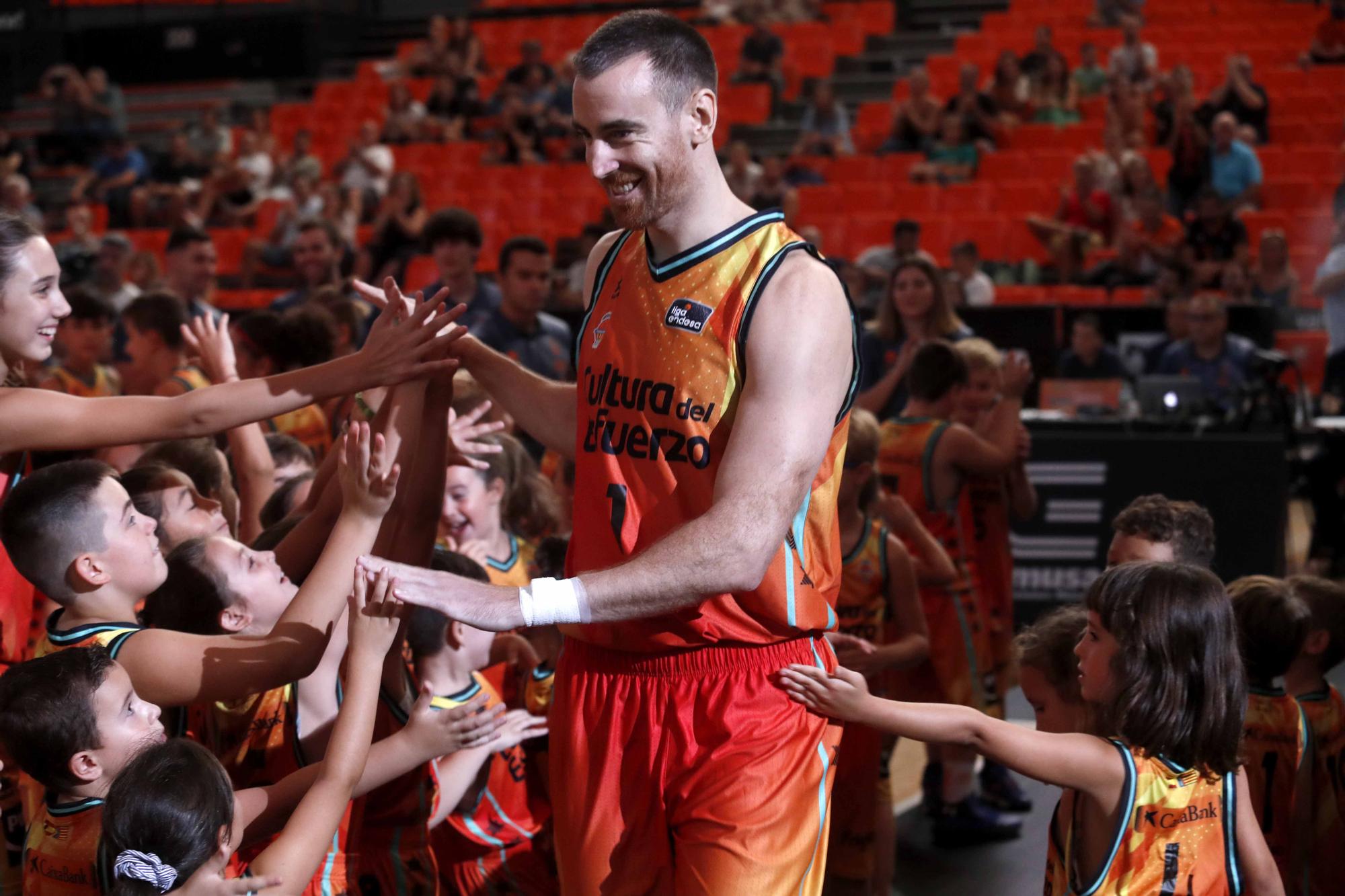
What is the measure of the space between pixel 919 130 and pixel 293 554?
11973 mm

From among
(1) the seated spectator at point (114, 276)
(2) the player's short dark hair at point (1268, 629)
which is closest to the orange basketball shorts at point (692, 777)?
(2) the player's short dark hair at point (1268, 629)

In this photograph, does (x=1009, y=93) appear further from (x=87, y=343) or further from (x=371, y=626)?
(x=371, y=626)

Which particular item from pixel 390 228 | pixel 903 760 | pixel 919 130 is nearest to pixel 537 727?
pixel 903 760

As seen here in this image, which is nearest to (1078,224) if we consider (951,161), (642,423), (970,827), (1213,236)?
(1213,236)

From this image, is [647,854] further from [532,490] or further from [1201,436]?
[1201,436]

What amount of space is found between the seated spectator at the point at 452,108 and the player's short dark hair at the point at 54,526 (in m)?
14.6

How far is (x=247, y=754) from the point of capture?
314 centimetres

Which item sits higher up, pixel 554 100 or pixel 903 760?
pixel 554 100

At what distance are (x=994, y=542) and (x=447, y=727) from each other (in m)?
3.48

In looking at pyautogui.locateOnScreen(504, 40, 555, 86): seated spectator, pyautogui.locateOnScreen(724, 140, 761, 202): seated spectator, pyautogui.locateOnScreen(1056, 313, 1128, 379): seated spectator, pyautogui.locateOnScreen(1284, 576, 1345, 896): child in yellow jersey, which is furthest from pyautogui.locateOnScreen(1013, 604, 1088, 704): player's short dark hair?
pyautogui.locateOnScreen(504, 40, 555, 86): seated spectator

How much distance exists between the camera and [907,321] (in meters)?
6.95

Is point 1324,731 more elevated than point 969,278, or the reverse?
point 969,278

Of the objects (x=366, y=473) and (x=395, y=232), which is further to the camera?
(x=395, y=232)

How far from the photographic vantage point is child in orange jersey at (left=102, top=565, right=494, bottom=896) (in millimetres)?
2359
